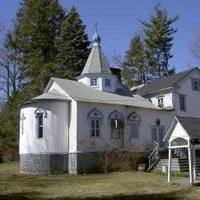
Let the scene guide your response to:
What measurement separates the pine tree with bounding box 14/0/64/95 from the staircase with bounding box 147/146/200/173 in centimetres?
2124

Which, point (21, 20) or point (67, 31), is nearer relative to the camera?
point (67, 31)

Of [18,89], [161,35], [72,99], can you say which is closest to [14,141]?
[18,89]

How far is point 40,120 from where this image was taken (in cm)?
3177

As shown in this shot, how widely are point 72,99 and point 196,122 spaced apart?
11383 mm

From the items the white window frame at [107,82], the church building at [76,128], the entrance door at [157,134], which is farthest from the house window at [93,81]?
the entrance door at [157,134]

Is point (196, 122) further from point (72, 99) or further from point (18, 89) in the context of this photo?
point (18, 89)

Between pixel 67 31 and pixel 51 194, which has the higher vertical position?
pixel 67 31

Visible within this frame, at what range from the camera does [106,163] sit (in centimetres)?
3120

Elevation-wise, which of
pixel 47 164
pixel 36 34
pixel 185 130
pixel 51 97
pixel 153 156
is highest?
pixel 36 34

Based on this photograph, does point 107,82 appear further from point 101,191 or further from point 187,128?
point 101,191

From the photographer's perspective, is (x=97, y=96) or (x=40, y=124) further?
(x=97, y=96)

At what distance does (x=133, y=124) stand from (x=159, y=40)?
26.0 m

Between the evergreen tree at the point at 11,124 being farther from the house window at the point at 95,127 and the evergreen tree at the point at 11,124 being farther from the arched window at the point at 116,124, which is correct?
the house window at the point at 95,127

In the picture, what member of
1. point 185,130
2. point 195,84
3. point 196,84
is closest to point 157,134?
point 195,84
